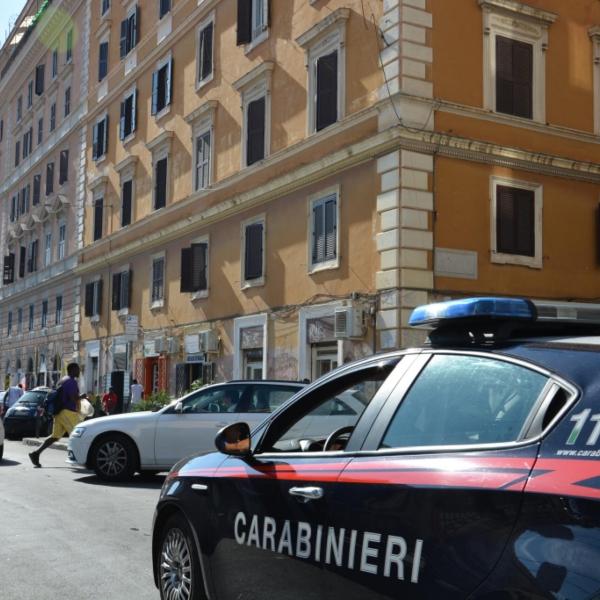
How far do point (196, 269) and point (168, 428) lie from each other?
1210 cm

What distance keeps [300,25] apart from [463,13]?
3.99m

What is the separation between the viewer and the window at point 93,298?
104 ft

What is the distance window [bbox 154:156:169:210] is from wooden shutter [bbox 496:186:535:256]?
12.0m

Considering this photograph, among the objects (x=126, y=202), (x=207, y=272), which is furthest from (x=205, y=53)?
(x=126, y=202)

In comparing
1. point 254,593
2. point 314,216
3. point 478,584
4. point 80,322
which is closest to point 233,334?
point 314,216

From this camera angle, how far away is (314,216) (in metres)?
19.2

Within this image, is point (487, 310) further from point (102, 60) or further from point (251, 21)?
point (102, 60)

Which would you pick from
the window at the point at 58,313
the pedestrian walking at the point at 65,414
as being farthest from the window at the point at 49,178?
the pedestrian walking at the point at 65,414

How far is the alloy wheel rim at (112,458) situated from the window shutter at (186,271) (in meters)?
11.8

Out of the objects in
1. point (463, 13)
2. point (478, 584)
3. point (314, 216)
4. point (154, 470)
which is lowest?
point (154, 470)

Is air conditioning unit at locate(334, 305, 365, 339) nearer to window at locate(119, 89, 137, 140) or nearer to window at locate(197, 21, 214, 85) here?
window at locate(197, 21, 214, 85)

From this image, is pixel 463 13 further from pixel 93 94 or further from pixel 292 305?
pixel 93 94

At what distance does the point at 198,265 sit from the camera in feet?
78.1

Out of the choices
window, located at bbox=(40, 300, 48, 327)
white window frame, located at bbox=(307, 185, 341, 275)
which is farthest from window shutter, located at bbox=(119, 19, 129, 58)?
white window frame, located at bbox=(307, 185, 341, 275)
